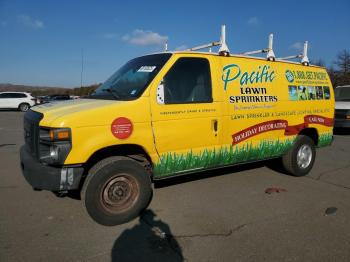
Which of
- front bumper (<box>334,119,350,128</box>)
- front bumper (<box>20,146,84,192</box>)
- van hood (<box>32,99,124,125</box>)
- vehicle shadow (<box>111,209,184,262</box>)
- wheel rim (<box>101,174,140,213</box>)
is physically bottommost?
vehicle shadow (<box>111,209,184,262</box>)

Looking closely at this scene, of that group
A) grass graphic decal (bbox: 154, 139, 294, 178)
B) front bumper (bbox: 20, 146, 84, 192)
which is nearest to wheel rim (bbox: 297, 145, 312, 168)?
grass graphic decal (bbox: 154, 139, 294, 178)

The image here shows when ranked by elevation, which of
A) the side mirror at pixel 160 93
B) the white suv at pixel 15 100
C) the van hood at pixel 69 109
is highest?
the white suv at pixel 15 100

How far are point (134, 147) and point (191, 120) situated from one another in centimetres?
90

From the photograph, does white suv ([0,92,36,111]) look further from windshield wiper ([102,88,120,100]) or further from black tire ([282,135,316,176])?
black tire ([282,135,316,176])

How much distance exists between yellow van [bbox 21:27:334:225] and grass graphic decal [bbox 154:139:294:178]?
0.02 m

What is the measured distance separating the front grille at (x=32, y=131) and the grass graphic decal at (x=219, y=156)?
153 centimetres

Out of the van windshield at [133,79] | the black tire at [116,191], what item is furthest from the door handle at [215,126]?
the black tire at [116,191]

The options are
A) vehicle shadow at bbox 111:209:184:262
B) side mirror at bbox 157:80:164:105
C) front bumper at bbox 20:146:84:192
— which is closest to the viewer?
vehicle shadow at bbox 111:209:184:262

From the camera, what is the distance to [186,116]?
4.56 metres

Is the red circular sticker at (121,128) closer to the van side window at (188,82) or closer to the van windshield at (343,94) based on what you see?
the van side window at (188,82)

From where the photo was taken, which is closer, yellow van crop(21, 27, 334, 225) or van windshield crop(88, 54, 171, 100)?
yellow van crop(21, 27, 334, 225)

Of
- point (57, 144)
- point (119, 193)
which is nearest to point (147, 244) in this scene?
point (119, 193)

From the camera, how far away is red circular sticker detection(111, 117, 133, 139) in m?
3.97

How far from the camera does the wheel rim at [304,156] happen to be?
6391mm
